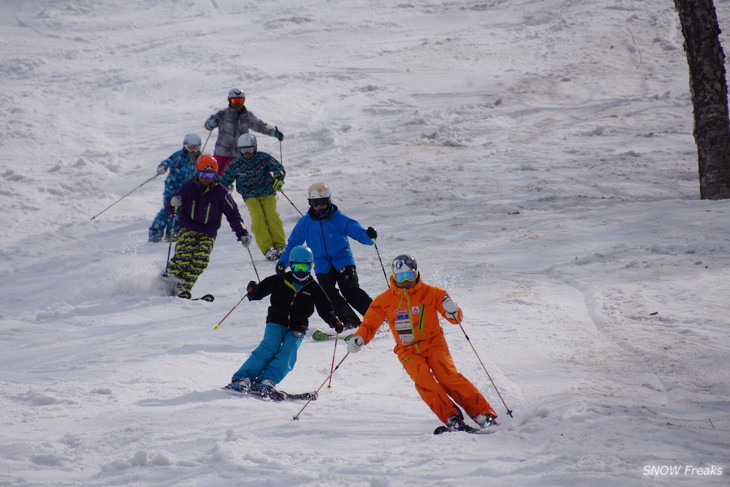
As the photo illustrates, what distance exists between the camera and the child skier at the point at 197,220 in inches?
386

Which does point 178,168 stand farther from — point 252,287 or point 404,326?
point 404,326

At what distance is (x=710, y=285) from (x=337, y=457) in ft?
17.6

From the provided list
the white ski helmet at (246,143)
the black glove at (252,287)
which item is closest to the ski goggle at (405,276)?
the black glove at (252,287)

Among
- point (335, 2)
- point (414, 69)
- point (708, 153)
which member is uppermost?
point (335, 2)

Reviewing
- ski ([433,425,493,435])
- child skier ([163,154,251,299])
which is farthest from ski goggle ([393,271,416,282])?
child skier ([163,154,251,299])

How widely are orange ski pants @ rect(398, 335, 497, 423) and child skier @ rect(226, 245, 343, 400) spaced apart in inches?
38.0

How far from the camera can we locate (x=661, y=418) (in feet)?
17.0

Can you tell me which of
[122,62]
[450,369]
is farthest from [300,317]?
[122,62]

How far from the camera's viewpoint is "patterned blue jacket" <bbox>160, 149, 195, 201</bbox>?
12164mm

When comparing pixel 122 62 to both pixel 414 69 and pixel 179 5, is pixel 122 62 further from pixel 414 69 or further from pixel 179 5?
pixel 414 69

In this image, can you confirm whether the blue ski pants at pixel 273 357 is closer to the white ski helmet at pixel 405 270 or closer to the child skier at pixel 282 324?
the child skier at pixel 282 324

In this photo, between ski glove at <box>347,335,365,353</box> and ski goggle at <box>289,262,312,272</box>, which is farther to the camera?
ski goggle at <box>289,262,312,272</box>

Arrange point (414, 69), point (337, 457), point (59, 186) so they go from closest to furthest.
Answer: point (337, 457) < point (59, 186) < point (414, 69)

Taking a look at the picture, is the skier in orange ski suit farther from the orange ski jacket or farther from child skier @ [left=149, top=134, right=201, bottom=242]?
child skier @ [left=149, top=134, right=201, bottom=242]
